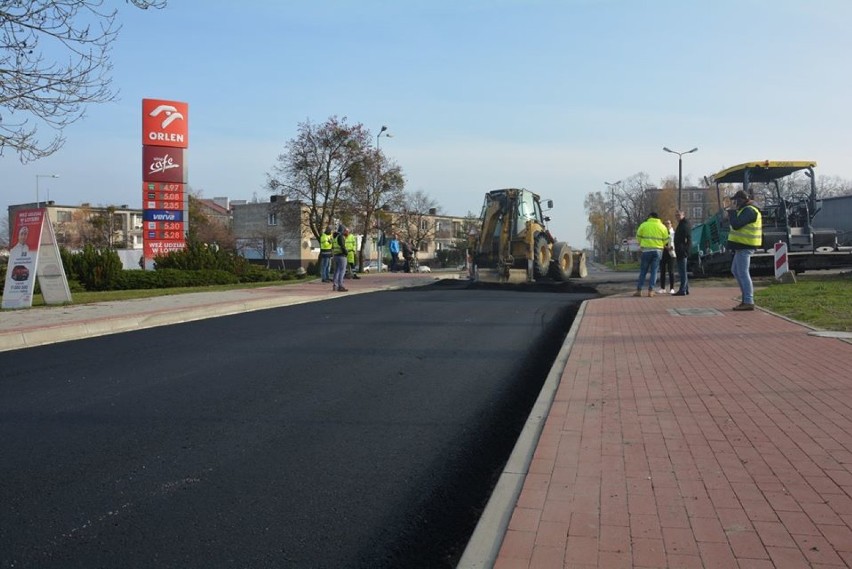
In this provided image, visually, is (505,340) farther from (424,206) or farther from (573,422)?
(424,206)

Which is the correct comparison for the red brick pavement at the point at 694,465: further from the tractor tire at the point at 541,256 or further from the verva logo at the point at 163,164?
the verva logo at the point at 163,164

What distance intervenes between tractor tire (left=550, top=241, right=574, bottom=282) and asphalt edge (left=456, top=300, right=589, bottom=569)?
16.3m

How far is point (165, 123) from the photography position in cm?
2927

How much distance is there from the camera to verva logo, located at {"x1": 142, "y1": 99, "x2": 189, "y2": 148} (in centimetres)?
2889

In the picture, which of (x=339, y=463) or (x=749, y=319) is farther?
(x=749, y=319)

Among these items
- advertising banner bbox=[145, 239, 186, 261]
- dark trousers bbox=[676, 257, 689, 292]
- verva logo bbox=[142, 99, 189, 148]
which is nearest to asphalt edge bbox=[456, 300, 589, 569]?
dark trousers bbox=[676, 257, 689, 292]

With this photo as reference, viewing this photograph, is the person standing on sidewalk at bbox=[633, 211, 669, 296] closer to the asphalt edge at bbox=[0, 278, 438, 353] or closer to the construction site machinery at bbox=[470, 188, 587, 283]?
Result: the construction site machinery at bbox=[470, 188, 587, 283]

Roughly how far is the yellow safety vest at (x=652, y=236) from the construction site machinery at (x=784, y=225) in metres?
5.70

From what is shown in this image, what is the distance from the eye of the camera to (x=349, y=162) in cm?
3856

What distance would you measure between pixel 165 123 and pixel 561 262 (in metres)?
17.9

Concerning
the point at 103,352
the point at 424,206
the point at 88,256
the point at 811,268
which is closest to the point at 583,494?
the point at 103,352

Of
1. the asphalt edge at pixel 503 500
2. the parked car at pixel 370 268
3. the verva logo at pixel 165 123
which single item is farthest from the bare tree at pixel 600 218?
the asphalt edge at pixel 503 500

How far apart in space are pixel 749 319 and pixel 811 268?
1119 centimetres

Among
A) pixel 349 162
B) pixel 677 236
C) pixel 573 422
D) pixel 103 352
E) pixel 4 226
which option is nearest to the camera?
pixel 573 422
